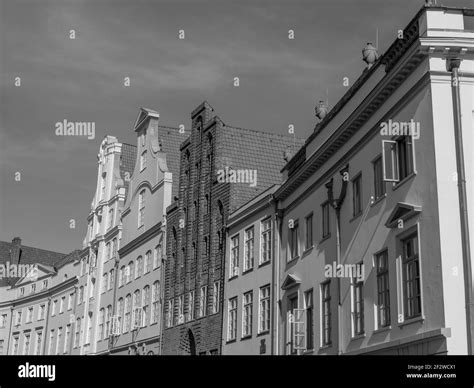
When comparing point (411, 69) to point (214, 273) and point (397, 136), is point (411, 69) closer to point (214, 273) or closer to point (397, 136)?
point (397, 136)

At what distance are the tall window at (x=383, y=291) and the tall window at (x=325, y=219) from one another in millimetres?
4876

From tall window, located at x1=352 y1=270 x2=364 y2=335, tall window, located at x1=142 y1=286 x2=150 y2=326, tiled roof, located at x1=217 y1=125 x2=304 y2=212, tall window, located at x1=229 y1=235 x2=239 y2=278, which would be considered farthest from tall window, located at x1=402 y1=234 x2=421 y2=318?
tall window, located at x1=142 y1=286 x2=150 y2=326

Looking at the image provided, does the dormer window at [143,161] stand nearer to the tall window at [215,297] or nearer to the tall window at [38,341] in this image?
the tall window at [215,297]

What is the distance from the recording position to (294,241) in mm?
30281

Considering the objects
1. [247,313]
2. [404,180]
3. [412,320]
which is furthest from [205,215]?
[412,320]

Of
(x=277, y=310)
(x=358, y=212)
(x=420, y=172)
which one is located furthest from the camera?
(x=277, y=310)

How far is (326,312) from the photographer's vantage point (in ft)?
86.1

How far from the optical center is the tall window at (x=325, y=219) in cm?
2703

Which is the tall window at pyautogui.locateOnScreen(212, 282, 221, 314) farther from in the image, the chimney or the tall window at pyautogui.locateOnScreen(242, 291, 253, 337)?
the chimney

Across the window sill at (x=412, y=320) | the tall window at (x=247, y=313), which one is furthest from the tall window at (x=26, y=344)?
the window sill at (x=412, y=320)

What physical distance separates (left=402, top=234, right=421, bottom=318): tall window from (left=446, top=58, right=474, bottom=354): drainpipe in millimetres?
1614

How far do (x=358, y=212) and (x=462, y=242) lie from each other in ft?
19.7

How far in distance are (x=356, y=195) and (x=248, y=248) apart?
1086 centimetres
